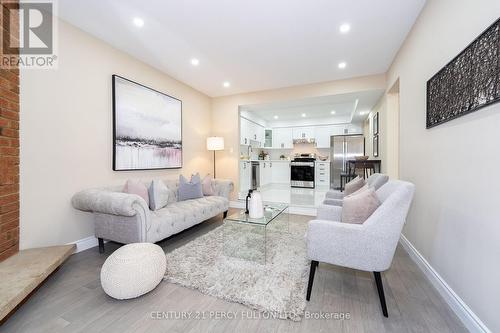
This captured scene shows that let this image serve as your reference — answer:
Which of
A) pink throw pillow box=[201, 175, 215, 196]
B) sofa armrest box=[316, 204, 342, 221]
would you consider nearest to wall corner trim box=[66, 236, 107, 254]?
pink throw pillow box=[201, 175, 215, 196]

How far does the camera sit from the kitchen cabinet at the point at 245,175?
5.42m

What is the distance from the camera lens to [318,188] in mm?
7070

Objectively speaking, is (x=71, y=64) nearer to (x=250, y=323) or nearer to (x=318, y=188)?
(x=250, y=323)

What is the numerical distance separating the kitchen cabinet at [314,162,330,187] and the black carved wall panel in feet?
17.8

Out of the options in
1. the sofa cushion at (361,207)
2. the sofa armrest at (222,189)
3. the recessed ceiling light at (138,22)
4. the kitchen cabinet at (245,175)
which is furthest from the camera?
the kitchen cabinet at (245,175)

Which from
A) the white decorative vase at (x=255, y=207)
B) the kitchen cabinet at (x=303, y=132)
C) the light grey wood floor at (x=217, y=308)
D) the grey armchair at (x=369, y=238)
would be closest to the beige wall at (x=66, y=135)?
the light grey wood floor at (x=217, y=308)

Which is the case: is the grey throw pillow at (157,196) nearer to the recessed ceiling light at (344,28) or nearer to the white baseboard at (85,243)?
the white baseboard at (85,243)

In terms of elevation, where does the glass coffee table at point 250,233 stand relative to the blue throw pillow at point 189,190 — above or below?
below

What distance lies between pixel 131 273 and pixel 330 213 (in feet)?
6.00

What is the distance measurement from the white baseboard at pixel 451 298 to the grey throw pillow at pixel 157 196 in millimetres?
3026

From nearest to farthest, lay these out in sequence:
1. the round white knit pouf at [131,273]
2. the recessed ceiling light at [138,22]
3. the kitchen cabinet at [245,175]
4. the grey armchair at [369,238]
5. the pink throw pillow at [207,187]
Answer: the grey armchair at [369,238] → the round white knit pouf at [131,273] → the recessed ceiling light at [138,22] → the pink throw pillow at [207,187] → the kitchen cabinet at [245,175]

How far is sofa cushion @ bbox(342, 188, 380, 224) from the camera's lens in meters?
1.65

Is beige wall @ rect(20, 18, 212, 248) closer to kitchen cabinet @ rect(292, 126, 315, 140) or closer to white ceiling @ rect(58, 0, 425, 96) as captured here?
white ceiling @ rect(58, 0, 425, 96)

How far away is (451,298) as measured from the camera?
152 cm
